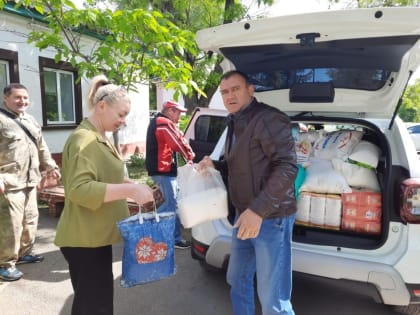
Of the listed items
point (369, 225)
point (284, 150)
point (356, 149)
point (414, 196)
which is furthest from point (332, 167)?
point (284, 150)

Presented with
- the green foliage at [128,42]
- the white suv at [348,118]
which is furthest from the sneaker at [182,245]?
the green foliage at [128,42]

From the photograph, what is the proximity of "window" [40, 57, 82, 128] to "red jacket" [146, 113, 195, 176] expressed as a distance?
4.71 m

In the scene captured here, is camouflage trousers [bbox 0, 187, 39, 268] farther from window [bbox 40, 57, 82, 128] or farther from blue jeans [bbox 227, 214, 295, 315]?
window [bbox 40, 57, 82, 128]

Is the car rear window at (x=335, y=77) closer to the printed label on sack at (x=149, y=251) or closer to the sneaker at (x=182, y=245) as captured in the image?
the printed label on sack at (x=149, y=251)

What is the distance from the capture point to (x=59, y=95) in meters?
8.21

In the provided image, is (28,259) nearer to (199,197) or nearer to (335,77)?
(199,197)

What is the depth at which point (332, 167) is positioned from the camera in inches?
119

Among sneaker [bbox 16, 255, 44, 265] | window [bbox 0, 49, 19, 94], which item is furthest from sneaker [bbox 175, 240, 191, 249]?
window [bbox 0, 49, 19, 94]

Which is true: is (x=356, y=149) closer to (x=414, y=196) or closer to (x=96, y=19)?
(x=414, y=196)

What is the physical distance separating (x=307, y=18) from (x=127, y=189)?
4.46ft

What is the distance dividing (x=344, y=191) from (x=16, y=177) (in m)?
3.07

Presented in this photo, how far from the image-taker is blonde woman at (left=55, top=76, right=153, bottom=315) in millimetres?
1673

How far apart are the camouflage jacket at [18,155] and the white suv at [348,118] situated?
1.88 m

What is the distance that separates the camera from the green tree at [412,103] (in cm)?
4421
